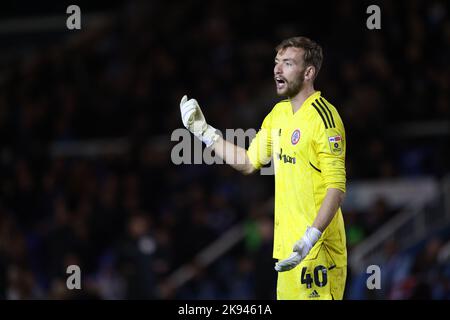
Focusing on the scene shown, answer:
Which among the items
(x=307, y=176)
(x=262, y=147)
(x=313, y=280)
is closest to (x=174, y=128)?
(x=262, y=147)

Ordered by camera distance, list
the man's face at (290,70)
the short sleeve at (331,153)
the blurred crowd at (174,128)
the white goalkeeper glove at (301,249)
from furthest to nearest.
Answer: the blurred crowd at (174,128)
the man's face at (290,70)
the short sleeve at (331,153)
the white goalkeeper glove at (301,249)

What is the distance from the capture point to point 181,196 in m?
13.9

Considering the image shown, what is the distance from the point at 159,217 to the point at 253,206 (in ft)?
4.66

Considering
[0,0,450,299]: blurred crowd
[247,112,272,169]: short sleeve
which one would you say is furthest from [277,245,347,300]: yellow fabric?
[0,0,450,299]: blurred crowd

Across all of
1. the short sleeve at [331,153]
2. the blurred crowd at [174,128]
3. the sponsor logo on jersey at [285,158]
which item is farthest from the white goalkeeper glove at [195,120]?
the blurred crowd at [174,128]

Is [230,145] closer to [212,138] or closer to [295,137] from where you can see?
[212,138]

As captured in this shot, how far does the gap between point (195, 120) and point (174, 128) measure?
8228 mm

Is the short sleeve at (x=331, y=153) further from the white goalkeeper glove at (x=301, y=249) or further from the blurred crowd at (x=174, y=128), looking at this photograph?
the blurred crowd at (x=174, y=128)

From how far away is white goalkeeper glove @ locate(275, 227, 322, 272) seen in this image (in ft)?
18.6

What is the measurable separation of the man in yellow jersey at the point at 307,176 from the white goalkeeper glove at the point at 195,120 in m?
0.55

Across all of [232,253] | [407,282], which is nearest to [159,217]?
[232,253]

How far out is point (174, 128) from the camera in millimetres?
14773

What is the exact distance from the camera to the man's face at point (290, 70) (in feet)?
19.9
